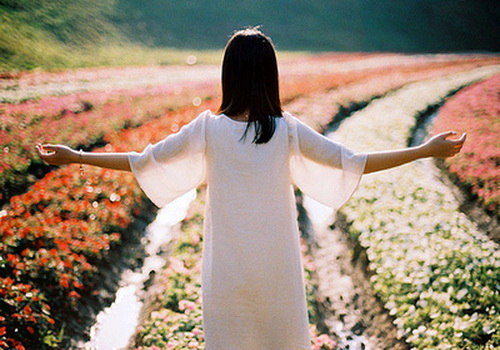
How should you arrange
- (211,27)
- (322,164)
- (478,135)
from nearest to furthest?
(322,164) < (478,135) < (211,27)

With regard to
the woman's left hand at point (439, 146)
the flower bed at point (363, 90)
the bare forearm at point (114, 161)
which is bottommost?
the woman's left hand at point (439, 146)

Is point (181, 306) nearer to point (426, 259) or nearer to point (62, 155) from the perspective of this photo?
point (62, 155)

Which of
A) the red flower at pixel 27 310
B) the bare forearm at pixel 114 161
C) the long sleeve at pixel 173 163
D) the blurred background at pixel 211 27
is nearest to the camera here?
the long sleeve at pixel 173 163

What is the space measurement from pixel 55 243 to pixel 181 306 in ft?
5.58

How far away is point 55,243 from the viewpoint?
5035 mm

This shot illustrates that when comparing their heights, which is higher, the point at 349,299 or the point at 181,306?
the point at 349,299

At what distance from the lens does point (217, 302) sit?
2109mm

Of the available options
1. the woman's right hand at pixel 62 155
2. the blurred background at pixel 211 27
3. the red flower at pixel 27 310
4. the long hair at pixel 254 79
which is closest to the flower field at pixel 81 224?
the red flower at pixel 27 310

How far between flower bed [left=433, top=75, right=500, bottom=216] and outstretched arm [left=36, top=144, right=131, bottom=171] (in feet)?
19.4

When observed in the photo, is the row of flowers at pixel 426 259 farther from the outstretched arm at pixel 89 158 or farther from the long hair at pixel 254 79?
the outstretched arm at pixel 89 158

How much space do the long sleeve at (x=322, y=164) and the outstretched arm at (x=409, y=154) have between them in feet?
0.18

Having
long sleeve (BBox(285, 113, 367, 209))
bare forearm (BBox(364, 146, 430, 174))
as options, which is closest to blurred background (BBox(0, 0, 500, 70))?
long sleeve (BBox(285, 113, 367, 209))

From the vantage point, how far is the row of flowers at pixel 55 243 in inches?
157

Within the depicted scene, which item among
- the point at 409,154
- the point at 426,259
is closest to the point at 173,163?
the point at 409,154
